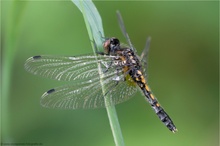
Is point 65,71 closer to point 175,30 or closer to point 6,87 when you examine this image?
point 6,87

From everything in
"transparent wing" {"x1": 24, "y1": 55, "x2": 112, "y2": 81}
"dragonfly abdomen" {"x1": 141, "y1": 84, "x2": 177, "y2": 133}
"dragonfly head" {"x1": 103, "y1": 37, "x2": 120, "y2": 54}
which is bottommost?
"dragonfly abdomen" {"x1": 141, "y1": 84, "x2": 177, "y2": 133}

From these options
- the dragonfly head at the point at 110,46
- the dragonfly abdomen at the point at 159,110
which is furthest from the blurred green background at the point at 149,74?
the dragonfly head at the point at 110,46

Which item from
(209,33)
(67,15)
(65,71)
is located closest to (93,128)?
(65,71)

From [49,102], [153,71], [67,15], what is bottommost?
[49,102]

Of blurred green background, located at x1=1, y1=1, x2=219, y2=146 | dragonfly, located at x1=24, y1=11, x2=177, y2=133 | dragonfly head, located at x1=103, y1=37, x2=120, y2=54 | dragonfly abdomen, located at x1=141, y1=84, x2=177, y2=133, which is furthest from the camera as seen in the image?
blurred green background, located at x1=1, y1=1, x2=219, y2=146

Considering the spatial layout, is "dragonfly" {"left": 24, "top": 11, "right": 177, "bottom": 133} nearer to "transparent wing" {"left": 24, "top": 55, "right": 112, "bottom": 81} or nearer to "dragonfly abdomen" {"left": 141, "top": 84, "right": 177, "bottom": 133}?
"transparent wing" {"left": 24, "top": 55, "right": 112, "bottom": 81}

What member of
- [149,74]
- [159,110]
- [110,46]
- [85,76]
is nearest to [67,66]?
[85,76]

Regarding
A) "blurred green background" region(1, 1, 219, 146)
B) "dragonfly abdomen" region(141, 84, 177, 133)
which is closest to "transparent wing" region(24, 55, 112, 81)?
"dragonfly abdomen" region(141, 84, 177, 133)
